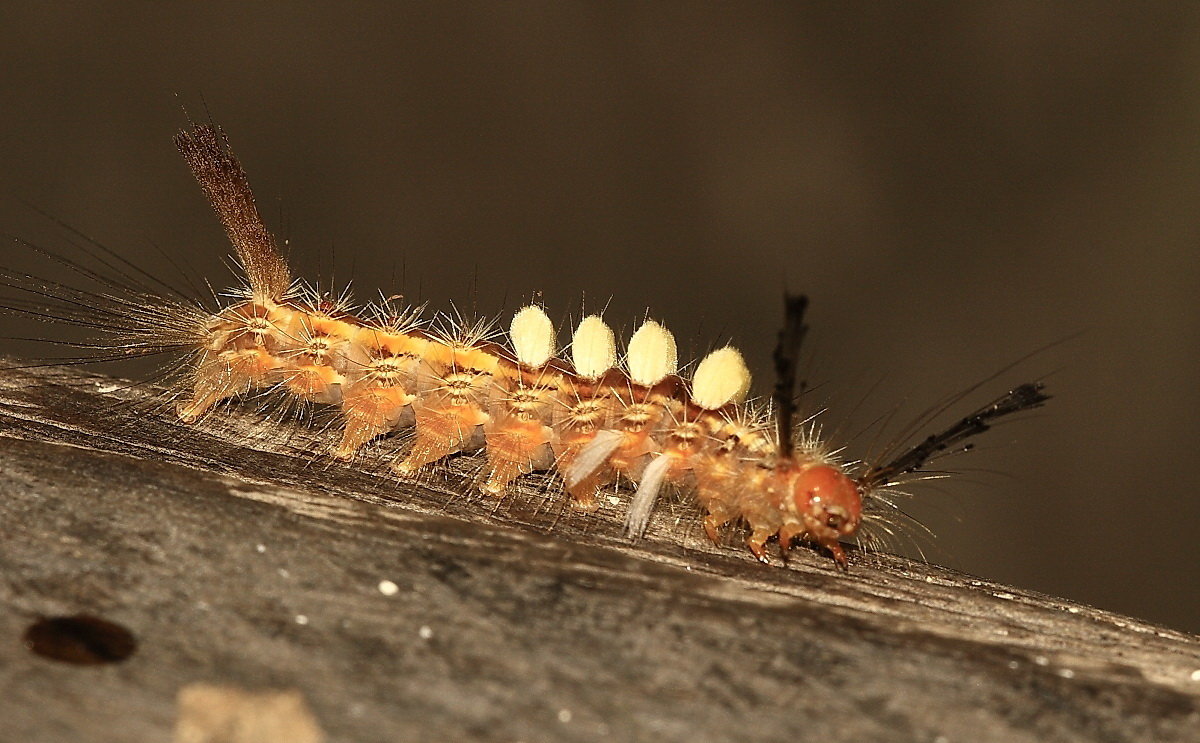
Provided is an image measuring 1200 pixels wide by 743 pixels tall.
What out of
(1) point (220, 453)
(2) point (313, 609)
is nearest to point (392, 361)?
(1) point (220, 453)

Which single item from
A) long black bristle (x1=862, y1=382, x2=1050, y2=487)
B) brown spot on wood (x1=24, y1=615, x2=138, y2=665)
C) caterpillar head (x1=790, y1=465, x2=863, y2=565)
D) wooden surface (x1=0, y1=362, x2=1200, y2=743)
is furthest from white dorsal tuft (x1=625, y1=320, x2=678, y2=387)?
brown spot on wood (x1=24, y1=615, x2=138, y2=665)

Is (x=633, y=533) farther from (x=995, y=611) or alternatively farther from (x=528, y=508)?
(x=995, y=611)

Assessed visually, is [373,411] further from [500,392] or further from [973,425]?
[973,425]

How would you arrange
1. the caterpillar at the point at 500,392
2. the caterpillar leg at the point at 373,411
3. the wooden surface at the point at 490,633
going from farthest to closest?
the caterpillar leg at the point at 373,411
the caterpillar at the point at 500,392
the wooden surface at the point at 490,633

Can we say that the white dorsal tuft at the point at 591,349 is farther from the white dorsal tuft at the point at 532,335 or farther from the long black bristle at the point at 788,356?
the long black bristle at the point at 788,356

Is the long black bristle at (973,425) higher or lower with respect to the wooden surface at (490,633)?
higher

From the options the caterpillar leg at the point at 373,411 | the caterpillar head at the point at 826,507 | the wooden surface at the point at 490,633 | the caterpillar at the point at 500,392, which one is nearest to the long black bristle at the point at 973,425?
the caterpillar at the point at 500,392

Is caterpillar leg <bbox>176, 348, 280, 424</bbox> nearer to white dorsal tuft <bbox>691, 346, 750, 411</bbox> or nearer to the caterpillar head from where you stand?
white dorsal tuft <bbox>691, 346, 750, 411</bbox>
